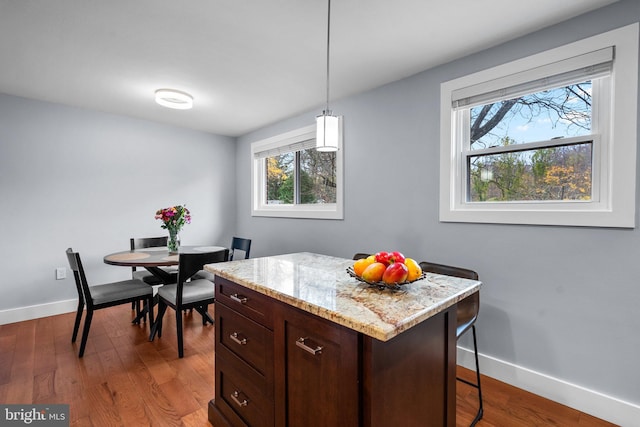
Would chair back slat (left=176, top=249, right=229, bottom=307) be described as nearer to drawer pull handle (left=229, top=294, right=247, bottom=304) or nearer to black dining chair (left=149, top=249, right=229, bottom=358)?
black dining chair (left=149, top=249, right=229, bottom=358)

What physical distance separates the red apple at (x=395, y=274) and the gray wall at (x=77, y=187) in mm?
3610

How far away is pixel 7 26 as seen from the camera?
188 centimetres

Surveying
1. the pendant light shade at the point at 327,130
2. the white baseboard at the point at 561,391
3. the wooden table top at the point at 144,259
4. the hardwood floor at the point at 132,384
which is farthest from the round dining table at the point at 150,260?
the white baseboard at the point at 561,391

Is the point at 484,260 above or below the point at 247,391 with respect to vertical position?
above

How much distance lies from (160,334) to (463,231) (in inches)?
109

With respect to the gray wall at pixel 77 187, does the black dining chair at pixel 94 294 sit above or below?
below

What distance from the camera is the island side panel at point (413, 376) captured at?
91 centimetres

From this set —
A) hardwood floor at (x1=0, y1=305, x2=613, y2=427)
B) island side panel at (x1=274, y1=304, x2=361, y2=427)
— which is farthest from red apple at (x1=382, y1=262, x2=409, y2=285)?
hardwood floor at (x1=0, y1=305, x2=613, y2=427)

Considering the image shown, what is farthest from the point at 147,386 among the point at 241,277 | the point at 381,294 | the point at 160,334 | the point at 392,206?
the point at 392,206

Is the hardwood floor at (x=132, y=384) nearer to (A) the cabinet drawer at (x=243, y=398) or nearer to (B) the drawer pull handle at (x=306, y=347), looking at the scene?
(A) the cabinet drawer at (x=243, y=398)

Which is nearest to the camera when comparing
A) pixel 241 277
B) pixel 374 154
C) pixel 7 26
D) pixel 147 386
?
pixel 241 277

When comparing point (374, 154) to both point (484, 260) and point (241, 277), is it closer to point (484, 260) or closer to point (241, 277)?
point (484, 260)

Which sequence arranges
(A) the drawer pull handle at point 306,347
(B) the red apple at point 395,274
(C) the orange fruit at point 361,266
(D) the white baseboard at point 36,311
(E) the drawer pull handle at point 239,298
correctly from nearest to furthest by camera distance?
(A) the drawer pull handle at point 306,347, (B) the red apple at point 395,274, (C) the orange fruit at point 361,266, (E) the drawer pull handle at point 239,298, (D) the white baseboard at point 36,311

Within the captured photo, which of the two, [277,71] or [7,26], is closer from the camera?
[7,26]
